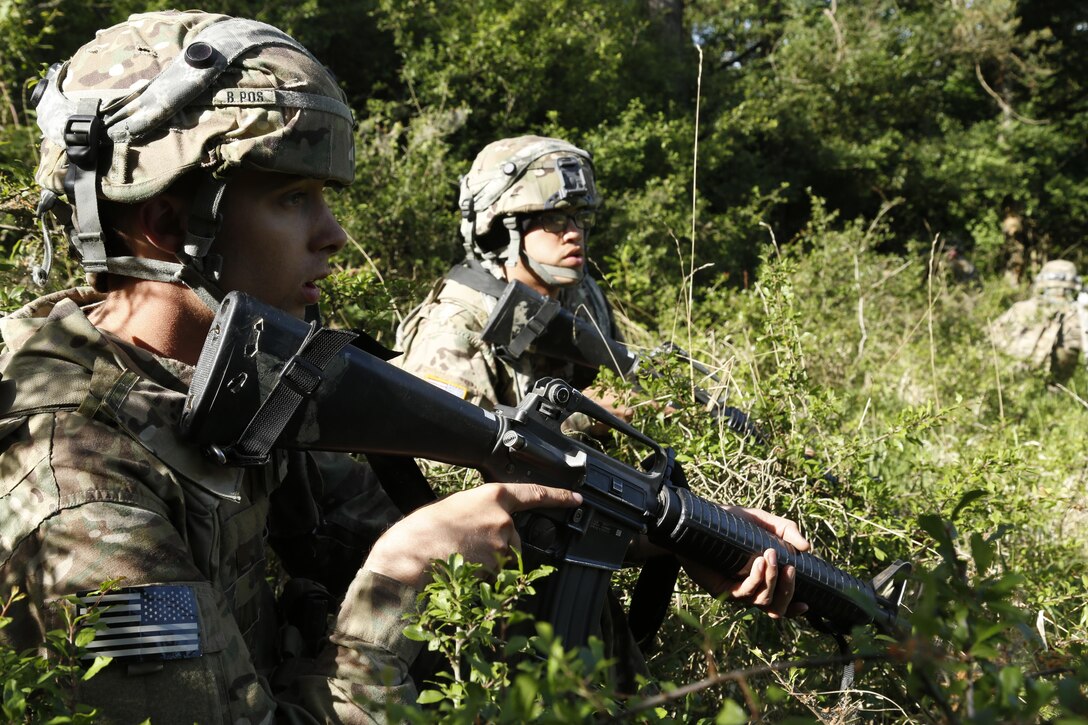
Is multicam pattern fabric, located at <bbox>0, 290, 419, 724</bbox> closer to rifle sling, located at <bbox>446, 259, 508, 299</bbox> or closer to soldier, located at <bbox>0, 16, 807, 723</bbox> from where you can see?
soldier, located at <bbox>0, 16, 807, 723</bbox>

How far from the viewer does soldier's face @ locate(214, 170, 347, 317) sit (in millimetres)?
1727

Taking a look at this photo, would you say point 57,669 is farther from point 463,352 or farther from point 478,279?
point 478,279

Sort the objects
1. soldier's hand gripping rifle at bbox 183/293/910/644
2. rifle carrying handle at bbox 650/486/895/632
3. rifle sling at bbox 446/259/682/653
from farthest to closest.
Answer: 1. rifle sling at bbox 446/259/682/653
2. rifle carrying handle at bbox 650/486/895/632
3. soldier's hand gripping rifle at bbox 183/293/910/644

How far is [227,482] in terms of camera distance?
156cm

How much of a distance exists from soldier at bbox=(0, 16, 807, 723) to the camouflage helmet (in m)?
10.3

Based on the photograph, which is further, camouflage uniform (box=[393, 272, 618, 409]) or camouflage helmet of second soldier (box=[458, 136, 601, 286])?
camouflage helmet of second soldier (box=[458, 136, 601, 286])

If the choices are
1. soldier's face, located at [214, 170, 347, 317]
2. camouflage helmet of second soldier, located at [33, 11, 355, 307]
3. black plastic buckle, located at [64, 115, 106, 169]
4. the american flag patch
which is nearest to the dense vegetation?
the american flag patch

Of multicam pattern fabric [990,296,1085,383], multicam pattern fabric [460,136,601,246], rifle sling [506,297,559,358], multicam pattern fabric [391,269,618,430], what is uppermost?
multicam pattern fabric [460,136,601,246]

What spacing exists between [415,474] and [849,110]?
46.8 feet

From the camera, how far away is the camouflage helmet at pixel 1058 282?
34.9 feet

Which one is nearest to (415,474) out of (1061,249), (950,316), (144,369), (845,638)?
(144,369)

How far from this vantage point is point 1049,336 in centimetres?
901

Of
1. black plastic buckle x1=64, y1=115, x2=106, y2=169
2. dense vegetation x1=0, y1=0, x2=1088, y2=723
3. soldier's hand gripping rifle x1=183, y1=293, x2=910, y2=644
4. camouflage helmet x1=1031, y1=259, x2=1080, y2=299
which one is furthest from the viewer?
camouflage helmet x1=1031, y1=259, x2=1080, y2=299

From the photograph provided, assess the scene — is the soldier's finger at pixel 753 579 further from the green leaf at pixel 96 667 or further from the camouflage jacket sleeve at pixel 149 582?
the green leaf at pixel 96 667
